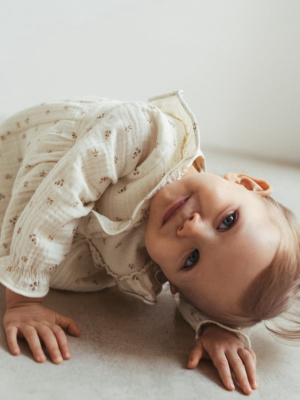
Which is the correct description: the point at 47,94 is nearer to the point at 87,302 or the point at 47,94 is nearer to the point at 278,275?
the point at 87,302

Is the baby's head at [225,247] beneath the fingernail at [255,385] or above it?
above

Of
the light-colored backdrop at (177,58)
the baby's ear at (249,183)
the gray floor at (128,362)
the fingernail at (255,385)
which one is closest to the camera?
the gray floor at (128,362)

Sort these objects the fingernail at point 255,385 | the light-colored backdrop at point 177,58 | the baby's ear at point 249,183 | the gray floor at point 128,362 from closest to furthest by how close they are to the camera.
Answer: the gray floor at point 128,362
the fingernail at point 255,385
the baby's ear at point 249,183
the light-colored backdrop at point 177,58

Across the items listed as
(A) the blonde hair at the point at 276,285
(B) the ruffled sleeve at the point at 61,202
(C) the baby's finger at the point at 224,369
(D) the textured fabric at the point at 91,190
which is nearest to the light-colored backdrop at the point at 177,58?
(D) the textured fabric at the point at 91,190

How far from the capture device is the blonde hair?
2.53 ft

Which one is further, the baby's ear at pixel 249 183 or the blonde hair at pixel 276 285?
the baby's ear at pixel 249 183

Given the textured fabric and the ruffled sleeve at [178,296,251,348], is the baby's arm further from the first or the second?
the ruffled sleeve at [178,296,251,348]

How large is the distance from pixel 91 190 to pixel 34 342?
0.86 feet

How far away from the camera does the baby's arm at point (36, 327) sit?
0.71 m

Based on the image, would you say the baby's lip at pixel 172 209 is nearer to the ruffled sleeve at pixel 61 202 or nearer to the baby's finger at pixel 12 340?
the ruffled sleeve at pixel 61 202

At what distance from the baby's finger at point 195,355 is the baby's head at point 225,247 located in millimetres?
63

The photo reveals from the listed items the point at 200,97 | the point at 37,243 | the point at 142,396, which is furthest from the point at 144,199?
the point at 200,97

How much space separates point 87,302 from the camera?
36.4 inches

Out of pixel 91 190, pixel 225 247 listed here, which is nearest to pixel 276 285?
pixel 225 247
